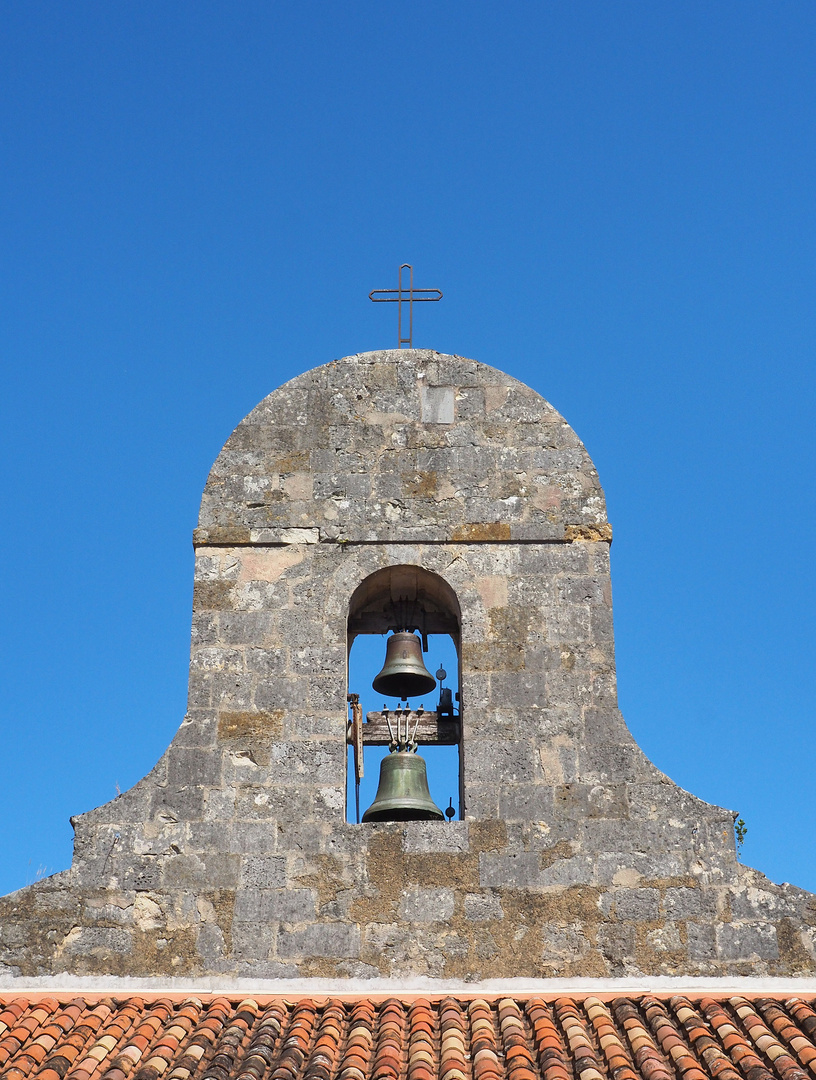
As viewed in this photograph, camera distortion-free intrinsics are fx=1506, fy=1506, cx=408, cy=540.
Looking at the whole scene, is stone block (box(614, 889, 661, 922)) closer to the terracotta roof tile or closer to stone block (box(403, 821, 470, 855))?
the terracotta roof tile

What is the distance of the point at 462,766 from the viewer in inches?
335

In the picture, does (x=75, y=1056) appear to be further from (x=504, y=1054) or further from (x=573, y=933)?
(x=573, y=933)

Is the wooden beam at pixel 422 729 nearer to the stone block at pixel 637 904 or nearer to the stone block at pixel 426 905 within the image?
the stone block at pixel 426 905

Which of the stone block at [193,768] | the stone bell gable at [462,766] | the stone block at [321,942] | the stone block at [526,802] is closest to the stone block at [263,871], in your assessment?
the stone bell gable at [462,766]

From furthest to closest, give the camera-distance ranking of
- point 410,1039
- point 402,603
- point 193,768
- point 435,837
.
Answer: point 402,603
point 193,768
point 435,837
point 410,1039

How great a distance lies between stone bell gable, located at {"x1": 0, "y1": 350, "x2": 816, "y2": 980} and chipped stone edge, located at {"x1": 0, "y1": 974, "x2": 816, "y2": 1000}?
0.06 meters

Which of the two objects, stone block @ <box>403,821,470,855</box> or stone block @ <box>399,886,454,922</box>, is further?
stone block @ <box>403,821,470,855</box>

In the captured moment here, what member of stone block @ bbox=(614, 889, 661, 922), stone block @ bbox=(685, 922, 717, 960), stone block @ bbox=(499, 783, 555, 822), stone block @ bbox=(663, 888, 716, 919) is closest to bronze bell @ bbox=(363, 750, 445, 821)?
stone block @ bbox=(499, 783, 555, 822)

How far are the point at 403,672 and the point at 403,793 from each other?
0.79m

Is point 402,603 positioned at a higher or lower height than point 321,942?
higher

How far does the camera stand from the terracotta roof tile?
22.1 feet

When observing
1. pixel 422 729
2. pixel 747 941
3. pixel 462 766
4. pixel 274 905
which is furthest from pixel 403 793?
pixel 747 941

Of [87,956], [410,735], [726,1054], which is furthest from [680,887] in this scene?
[87,956]

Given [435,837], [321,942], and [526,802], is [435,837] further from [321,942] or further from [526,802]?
[321,942]
